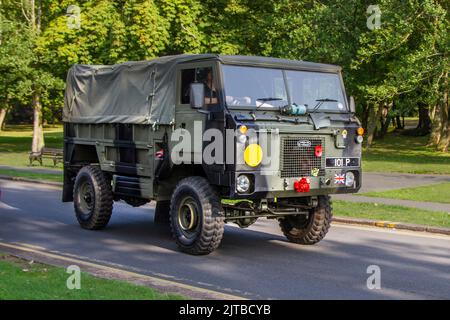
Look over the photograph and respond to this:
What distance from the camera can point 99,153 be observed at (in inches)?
480

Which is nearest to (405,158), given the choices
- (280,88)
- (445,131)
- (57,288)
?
(445,131)

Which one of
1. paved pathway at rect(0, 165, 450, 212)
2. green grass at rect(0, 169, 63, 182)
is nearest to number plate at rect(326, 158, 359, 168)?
paved pathway at rect(0, 165, 450, 212)

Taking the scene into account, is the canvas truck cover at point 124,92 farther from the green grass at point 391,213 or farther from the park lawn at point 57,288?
the green grass at point 391,213

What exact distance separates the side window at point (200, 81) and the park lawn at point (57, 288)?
316 centimetres

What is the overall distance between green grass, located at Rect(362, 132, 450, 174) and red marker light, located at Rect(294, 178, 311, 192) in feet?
55.6

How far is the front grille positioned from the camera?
9.62 meters

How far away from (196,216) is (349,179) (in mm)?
2366

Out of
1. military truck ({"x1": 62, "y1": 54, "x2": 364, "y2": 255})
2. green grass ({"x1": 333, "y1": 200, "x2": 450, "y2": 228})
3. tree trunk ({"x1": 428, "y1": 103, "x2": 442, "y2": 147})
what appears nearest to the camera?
military truck ({"x1": 62, "y1": 54, "x2": 364, "y2": 255})

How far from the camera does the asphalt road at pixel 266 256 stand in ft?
26.0

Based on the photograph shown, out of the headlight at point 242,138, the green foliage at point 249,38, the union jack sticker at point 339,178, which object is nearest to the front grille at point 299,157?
the union jack sticker at point 339,178

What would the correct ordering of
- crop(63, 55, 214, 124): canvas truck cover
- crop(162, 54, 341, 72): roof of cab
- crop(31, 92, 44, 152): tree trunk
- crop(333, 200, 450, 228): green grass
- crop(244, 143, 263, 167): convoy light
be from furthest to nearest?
crop(31, 92, 44, 152): tree trunk → crop(333, 200, 450, 228): green grass → crop(63, 55, 214, 124): canvas truck cover → crop(162, 54, 341, 72): roof of cab → crop(244, 143, 263, 167): convoy light

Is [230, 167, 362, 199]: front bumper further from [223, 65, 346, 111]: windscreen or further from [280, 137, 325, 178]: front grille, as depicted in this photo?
[223, 65, 346, 111]: windscreen
